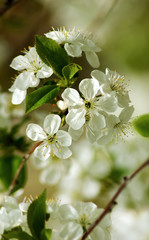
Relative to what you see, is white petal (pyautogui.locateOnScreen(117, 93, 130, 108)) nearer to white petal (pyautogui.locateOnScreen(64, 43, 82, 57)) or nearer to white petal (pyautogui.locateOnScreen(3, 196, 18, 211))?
white petal (pyautogui.locateOnScreen(64, 43, 82, 57))

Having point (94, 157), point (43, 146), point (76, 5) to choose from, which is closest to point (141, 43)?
point (76, 5)

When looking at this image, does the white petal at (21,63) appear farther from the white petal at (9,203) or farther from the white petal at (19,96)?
the white petal at (9,203)

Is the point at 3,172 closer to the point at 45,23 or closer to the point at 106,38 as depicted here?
the point at 106,38

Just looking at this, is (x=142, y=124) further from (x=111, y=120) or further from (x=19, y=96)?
(x=19, y=96)

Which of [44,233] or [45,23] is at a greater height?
[45,23]

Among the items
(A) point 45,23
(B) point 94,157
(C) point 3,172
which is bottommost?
(C) point 3,172

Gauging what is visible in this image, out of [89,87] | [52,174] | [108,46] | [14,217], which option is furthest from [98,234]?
[108,46]

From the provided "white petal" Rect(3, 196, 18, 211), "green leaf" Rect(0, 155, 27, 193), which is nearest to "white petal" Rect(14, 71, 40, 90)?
"white petal" Rect(3, 196, 18, 211)
